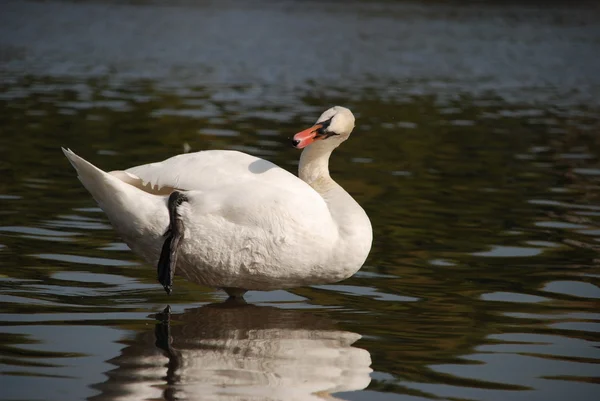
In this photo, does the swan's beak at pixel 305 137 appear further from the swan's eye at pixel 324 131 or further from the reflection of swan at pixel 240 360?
the reflection of swan at pixel 240 360

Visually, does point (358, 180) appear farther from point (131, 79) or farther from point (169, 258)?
point (131, 79)

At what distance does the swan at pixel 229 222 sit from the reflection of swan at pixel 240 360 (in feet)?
0.89

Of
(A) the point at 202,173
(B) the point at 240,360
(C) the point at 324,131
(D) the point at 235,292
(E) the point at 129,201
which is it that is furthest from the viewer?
(D) the point at 235,292

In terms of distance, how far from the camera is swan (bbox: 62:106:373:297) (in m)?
6.53

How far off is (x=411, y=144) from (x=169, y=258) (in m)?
9.92

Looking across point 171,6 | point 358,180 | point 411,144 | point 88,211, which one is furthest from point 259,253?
point 171,6

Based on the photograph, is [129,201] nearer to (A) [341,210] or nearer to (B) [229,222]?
(B) [229,222]

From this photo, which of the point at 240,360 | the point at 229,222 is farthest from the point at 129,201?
the point at 240,360

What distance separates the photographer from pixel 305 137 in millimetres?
7012

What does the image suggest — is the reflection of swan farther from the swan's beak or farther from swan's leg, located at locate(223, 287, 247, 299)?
the swan's beak

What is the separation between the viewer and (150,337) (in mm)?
6320

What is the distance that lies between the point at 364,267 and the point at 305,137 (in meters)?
1.80

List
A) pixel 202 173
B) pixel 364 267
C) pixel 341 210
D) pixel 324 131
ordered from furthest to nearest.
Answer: pixel 364 267
pixel 324 131
pixel 341 210
pixel 202 173

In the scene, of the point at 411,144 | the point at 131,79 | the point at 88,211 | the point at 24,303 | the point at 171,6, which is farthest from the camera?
the point at 171,6
